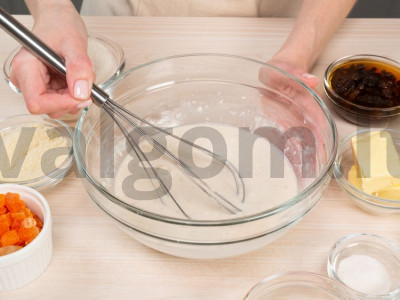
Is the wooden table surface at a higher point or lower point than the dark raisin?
lower

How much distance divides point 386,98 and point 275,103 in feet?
0.75

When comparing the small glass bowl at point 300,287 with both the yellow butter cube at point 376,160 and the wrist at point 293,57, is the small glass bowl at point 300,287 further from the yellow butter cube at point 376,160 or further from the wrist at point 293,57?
the wrist at point 293,57

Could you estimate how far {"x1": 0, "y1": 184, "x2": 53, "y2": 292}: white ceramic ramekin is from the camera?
785mm

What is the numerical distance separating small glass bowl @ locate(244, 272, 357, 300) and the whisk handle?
40 cm

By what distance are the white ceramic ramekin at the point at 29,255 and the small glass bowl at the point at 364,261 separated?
1.46 feet

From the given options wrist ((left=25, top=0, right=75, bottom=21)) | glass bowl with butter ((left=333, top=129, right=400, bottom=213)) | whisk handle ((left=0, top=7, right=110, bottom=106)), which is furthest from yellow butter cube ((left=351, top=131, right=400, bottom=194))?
wrist ((left=25, top=0, right=75, bottom=21))

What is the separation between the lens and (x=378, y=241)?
879 millimetres

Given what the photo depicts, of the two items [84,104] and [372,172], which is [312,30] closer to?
[372,172]

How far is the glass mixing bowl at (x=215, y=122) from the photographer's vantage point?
2.48 feet

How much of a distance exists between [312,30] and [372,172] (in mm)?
429

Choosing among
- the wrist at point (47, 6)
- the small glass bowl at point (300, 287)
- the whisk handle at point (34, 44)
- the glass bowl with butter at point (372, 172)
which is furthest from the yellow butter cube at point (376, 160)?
the wrist at point (47, 6)

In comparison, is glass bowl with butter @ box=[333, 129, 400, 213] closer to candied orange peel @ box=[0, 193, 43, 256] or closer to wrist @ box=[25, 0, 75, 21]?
candied orange peel @ box=[0, 193, 43, 256]

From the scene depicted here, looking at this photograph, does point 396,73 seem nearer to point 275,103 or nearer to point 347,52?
point 347,52

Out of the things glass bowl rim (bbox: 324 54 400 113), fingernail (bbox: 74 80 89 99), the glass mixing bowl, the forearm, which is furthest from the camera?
the forearm
